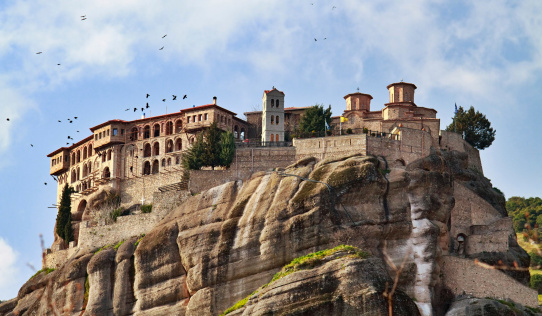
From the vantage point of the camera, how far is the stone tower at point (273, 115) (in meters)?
74.0

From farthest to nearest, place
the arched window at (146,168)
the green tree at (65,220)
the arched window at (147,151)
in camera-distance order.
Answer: the arched window at (147,151)
the arched window at (146,168)
the green tree at (65,220)

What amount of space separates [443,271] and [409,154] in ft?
48.0

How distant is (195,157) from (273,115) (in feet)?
31.1

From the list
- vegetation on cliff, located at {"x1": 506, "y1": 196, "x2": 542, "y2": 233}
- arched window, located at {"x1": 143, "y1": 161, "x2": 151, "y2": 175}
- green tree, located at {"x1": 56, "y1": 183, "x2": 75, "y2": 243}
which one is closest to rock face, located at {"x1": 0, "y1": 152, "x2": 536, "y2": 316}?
A: green tree, located at {"x1": 56, "y1": 183, "x2": 75, "y2": 243}

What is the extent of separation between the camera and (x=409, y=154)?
219 ft

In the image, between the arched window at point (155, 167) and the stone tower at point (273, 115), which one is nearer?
the stone tower at point (273, 115)

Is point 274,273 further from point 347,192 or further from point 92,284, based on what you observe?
point 92,284

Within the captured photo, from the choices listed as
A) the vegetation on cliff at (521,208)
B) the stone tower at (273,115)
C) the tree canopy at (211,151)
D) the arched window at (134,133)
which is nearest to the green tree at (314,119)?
the stone tower at (273,115)

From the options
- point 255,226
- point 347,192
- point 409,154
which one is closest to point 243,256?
point 255,226

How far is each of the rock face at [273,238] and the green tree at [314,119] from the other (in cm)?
1256

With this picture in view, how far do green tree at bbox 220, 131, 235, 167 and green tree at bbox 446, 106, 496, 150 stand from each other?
2351 centimetres

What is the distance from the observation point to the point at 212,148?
69688 millimetres

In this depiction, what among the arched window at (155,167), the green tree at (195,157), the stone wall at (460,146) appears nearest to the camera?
the green tree at (195,157)

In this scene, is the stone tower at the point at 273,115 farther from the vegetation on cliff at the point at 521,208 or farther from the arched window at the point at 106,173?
the vegetation on cliff at the point at 521,208
